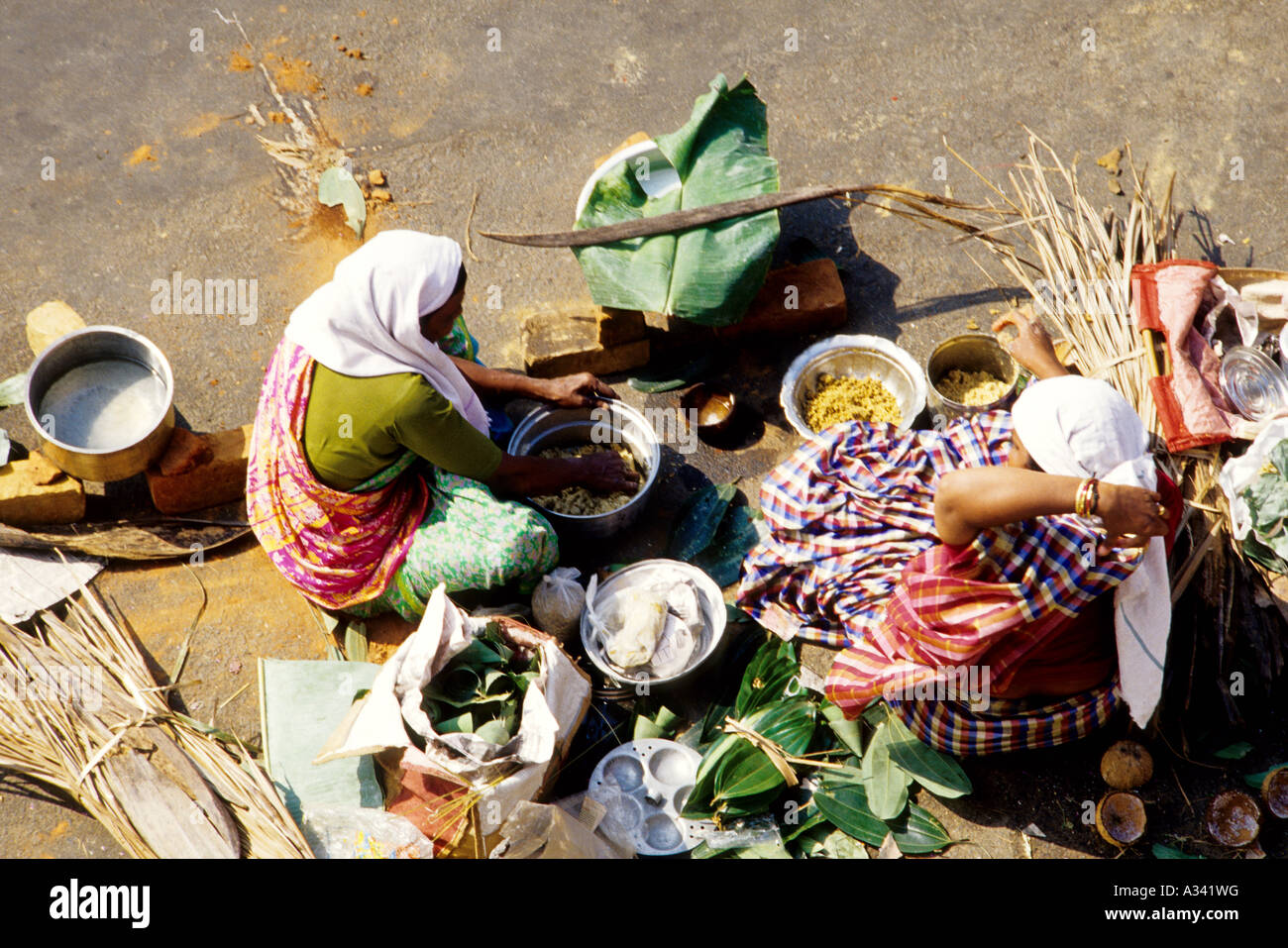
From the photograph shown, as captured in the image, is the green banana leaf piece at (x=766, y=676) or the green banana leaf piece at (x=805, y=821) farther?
the green banana leaf piece at (x=766, y=676)

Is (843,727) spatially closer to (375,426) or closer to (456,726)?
(456,726)

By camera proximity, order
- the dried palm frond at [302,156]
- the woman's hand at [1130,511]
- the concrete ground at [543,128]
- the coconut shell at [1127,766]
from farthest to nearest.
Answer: the dried palm frond at [302,156], the concrete ground at [543,128], the coconut shell at [1127,766], the woman's hand at [1130,511]

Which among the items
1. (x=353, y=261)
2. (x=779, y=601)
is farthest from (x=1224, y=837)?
(x=353, y=261)

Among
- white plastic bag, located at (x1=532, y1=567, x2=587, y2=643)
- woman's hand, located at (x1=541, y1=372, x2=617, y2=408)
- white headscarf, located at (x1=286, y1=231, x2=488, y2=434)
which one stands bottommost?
white plastic bag, located at (x1=532, y1=567, x2=587, y2=643)

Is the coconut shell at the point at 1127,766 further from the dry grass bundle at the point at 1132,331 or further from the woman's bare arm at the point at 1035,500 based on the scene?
the woman's bare arm at the point at 1035,500

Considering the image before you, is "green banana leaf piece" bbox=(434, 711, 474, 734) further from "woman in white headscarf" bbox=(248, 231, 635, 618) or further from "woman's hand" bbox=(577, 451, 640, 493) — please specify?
"woman's hand" bbox=(577, 451, 640, 493)

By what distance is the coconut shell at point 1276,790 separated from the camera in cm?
340

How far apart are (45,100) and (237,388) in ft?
6.08

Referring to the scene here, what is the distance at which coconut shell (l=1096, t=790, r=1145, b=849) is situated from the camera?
336cm

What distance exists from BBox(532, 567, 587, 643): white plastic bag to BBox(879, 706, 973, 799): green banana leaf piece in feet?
3.51

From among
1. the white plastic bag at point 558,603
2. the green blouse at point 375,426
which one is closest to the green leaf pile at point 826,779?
the white plastic bag at point 558,603

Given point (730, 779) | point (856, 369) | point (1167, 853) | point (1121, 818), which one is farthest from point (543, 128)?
point (1167, 853)

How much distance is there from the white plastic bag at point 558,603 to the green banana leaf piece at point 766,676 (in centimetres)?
59

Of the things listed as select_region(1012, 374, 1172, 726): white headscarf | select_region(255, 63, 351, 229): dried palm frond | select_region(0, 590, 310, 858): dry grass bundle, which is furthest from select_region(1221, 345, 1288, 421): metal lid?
select_region(255, 63, 351, 229): dried palm frond
